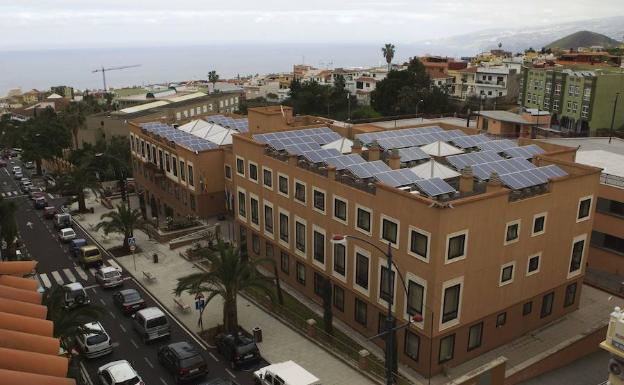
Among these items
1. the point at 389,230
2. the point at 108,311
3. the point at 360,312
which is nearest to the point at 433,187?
the point at 389,230

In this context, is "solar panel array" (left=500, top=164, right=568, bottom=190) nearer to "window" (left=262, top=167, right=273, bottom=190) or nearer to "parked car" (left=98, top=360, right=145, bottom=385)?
"window" (left=262, top=167, right=273, bottom=190)

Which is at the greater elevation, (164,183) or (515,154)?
(515,154)

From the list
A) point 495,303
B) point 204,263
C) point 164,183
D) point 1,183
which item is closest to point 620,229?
point 495,303

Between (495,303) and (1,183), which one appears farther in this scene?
(1,183)

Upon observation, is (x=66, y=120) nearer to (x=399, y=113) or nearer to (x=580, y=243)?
(x=399, y=113)

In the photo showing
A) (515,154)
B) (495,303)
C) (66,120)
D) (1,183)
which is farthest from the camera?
(66,120)

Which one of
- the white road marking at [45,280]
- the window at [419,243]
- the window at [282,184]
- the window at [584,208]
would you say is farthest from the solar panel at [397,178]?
the white road marking at [45,280]

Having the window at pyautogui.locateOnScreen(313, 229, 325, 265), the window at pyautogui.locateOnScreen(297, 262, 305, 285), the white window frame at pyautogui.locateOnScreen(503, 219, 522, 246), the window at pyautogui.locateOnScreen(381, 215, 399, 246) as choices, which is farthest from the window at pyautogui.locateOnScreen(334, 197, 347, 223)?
the white window frame at pyautogui.locateOnScreen(503, 219, 522, 246)
